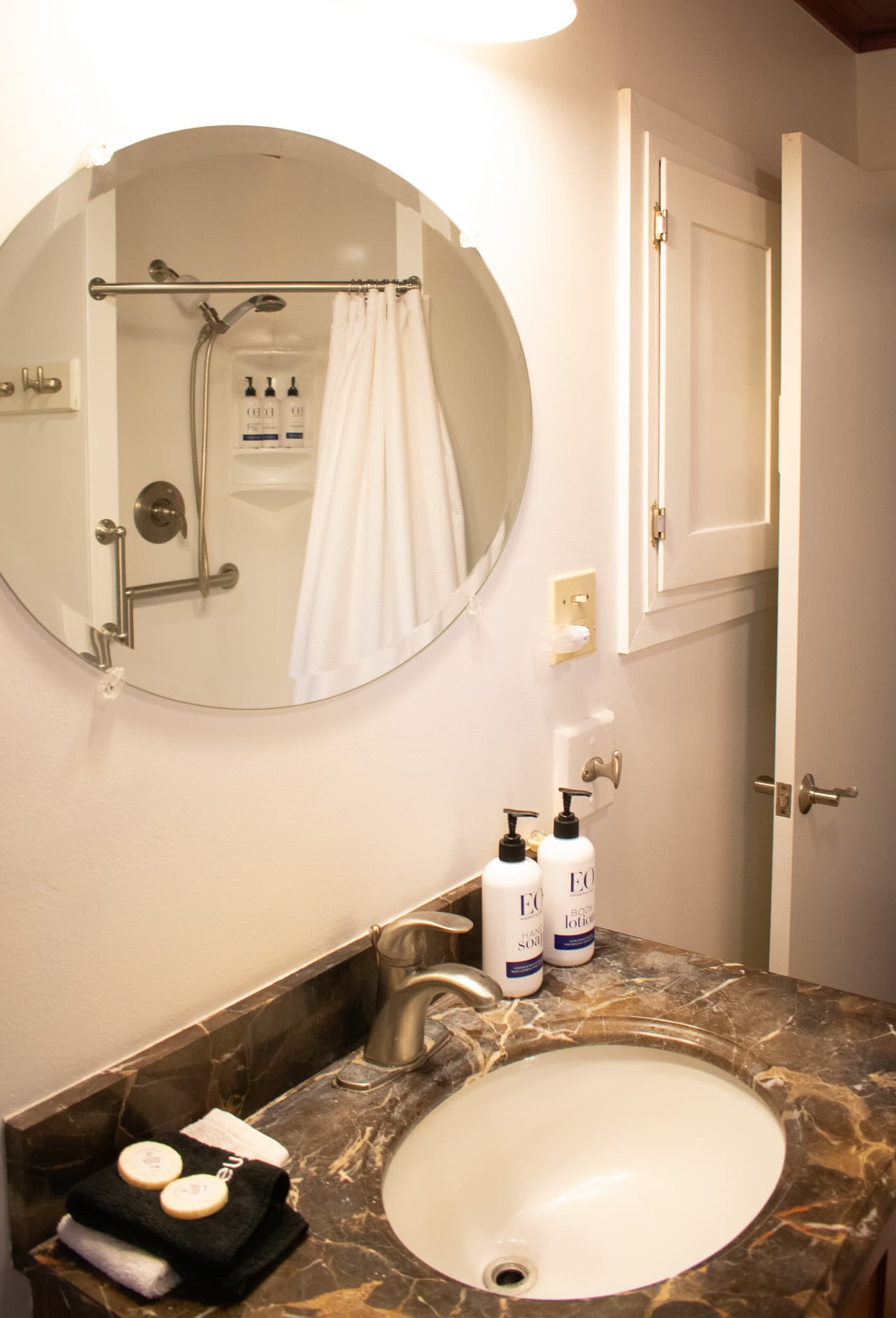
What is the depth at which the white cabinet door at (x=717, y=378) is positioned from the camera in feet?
5.75

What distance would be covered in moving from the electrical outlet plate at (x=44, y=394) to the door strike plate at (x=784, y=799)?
140 centimetres

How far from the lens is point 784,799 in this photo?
1.95 meters

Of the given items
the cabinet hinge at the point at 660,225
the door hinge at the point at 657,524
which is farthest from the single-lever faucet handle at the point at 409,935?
the cabinet hinge at the point at 660,225

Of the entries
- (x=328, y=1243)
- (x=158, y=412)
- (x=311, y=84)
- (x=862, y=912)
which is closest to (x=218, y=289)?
(x=158, y=412)

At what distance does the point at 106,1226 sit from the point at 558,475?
1.05 meters

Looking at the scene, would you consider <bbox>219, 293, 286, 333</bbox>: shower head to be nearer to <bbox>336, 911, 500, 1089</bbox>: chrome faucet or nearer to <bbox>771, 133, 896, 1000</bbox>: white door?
<bbox>336, 911, 500, 1089</bbox>: chrome faucet

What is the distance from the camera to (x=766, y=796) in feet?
7.60

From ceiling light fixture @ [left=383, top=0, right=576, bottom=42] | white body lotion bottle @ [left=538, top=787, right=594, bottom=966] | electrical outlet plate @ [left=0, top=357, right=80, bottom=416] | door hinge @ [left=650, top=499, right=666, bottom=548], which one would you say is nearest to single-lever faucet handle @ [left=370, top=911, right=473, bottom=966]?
white body lotion bottle @ [left=538, top=787, right=594, bottom=966]

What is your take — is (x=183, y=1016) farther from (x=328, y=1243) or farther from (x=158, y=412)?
(x=158, y=412)

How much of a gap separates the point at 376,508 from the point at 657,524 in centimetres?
65

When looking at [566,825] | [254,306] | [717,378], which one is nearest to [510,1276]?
[566,825]

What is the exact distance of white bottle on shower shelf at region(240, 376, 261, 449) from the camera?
1.07 meters

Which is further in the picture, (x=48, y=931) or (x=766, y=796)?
(x=766, y=796)

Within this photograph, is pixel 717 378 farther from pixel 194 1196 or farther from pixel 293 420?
pixel 194 1196
